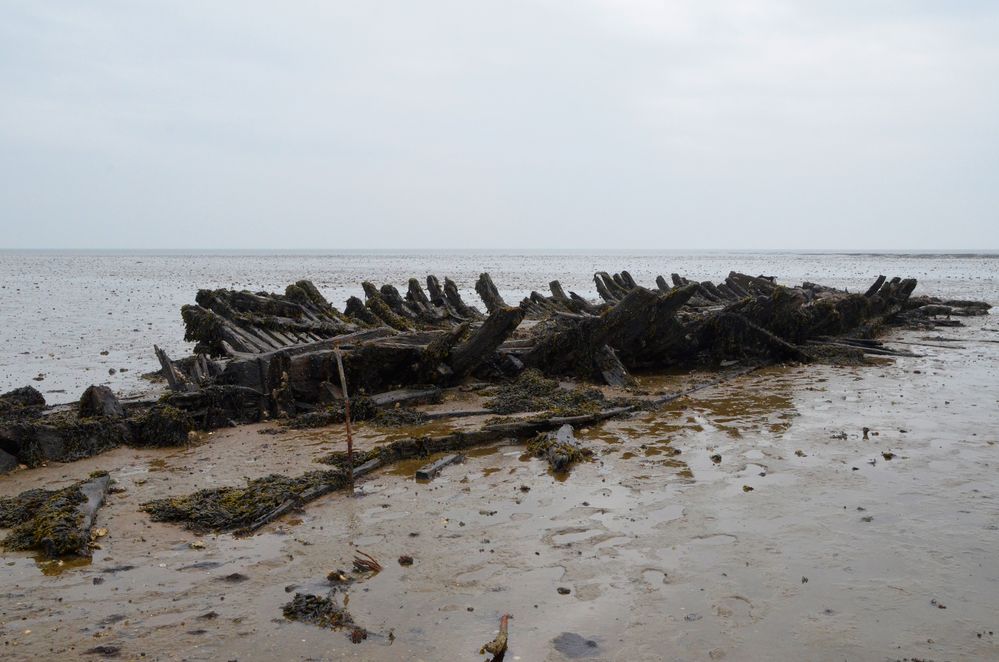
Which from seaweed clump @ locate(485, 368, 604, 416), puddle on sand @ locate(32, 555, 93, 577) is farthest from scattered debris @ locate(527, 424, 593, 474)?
puddle on sand @ locate(32, 555, 93, 577)

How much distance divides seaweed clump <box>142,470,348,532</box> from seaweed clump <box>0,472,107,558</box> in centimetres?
59

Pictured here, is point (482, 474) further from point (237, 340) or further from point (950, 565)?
point (237, 340)

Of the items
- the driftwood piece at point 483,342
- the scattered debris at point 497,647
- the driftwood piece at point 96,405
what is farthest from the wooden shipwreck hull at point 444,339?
the scattered debris at point 497,647

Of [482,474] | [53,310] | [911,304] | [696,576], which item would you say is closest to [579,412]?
[482,474]

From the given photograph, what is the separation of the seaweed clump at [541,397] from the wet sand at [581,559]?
3.98 ft

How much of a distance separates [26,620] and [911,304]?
24972 mm

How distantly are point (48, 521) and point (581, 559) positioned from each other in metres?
4.03

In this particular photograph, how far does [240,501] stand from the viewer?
6301 mm

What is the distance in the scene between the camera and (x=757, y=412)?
1026 cm

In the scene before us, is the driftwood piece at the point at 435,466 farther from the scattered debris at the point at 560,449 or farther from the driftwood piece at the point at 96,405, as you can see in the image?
the driftwood piece at the point at 96,405

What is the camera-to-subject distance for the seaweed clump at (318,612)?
172 inches

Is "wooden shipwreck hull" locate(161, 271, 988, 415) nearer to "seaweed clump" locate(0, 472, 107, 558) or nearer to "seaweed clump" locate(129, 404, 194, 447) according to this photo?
"seaweed clump" locate(129, 404, 194, 447)

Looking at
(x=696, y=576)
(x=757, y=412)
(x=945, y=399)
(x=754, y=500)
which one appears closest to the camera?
(x=696, y=576)

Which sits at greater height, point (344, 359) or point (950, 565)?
point (344, 359)
